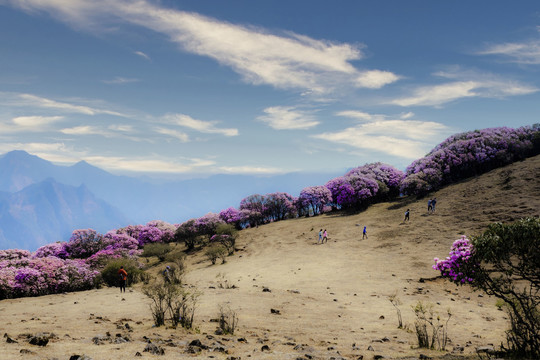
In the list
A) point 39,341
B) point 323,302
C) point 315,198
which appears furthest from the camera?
point 315,198

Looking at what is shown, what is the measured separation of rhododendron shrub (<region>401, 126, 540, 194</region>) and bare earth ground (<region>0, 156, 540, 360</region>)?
29.6 feet

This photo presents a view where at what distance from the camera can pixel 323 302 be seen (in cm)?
1961

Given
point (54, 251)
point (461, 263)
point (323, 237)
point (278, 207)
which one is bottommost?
point (54, 251)

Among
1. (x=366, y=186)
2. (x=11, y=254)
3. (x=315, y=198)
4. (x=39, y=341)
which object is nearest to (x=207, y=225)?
(x=315, y=198)

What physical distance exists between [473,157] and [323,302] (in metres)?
55.1

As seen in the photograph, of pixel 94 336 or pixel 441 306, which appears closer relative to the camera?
pixel 94 336

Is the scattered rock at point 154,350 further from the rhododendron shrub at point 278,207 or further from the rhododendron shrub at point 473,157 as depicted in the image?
the rhododendron shrub at point 278,207

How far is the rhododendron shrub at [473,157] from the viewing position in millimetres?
57938

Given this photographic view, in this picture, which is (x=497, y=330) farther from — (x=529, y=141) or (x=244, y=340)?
(x=529, y=141)

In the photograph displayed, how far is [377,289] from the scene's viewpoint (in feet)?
76.9

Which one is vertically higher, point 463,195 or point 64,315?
point 463,195

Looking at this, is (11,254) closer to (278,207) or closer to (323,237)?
(323,237)

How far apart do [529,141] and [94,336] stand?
244ft

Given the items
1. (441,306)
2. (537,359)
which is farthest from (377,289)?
(537,359)
